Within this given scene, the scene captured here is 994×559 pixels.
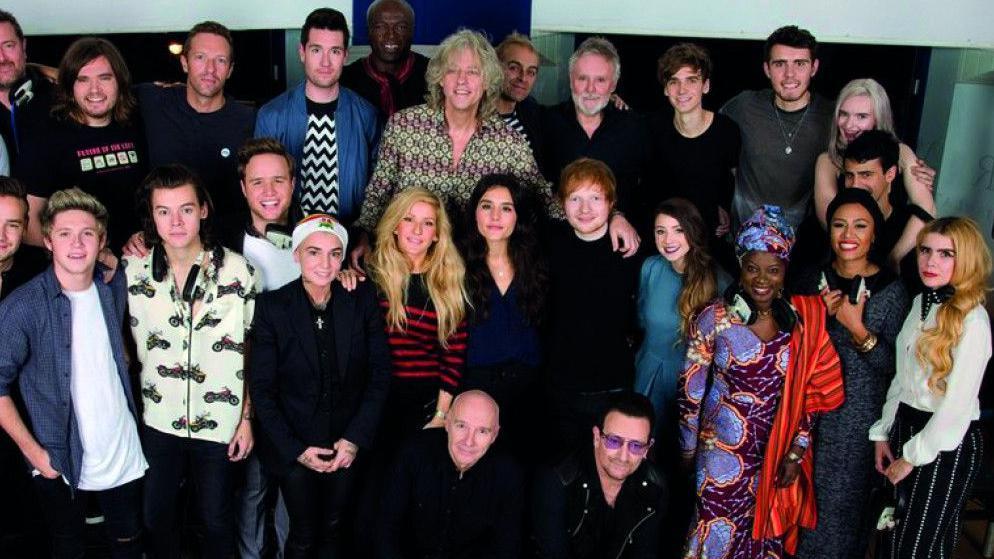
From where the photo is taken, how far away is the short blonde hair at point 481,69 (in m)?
3.33

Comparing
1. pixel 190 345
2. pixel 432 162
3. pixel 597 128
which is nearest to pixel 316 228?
pixel 190 345

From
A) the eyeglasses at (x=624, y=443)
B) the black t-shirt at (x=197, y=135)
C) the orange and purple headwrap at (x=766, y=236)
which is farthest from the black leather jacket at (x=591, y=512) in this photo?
the black t-shirt at (x=197, y=135)

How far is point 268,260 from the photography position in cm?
313

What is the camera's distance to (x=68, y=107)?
323cm

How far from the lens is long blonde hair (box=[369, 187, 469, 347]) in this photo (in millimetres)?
3094

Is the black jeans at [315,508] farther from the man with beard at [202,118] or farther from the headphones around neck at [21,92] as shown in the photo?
the headphones around neck at [21,92]

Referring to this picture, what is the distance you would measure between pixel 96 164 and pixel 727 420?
229 cm

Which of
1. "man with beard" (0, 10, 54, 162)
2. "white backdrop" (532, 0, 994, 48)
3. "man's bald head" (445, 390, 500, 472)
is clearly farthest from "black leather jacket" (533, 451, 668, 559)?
"white backdrop" (532, 0, 994, 48)

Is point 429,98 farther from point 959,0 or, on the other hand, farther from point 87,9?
point 959,0

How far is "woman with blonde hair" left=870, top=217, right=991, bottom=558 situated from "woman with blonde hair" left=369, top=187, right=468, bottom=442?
1.42 meters

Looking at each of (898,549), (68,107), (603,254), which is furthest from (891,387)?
(68,107)

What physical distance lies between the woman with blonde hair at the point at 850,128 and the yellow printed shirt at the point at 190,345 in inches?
83.6

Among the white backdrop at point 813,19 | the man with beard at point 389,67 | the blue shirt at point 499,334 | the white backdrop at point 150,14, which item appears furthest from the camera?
the white backdrop at point 813,19

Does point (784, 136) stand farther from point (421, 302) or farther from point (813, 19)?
point (421, 302)
